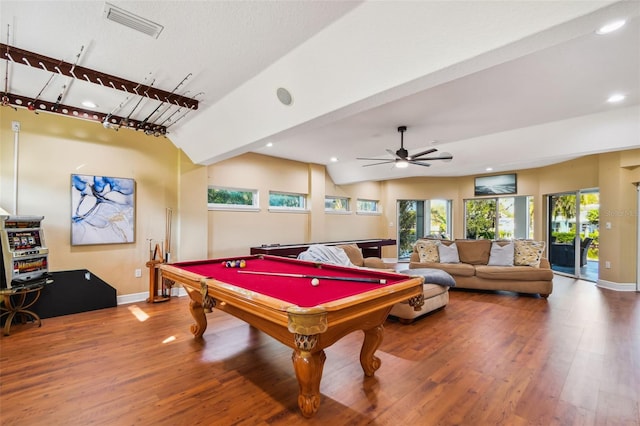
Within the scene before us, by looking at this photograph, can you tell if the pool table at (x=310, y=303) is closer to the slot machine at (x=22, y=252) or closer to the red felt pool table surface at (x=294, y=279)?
the red felt pool table surface at (x=294, y=279)

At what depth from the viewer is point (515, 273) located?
509 centimetres

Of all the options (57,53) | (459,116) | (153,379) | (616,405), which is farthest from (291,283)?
(459,116)

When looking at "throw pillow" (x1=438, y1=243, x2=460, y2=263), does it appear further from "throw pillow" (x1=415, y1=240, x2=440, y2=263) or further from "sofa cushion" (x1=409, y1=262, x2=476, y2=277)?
"sofa cushion" (x1=409, y1=262, x2=476, y2=277)

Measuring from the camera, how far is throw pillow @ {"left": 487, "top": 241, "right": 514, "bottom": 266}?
18.0 feet

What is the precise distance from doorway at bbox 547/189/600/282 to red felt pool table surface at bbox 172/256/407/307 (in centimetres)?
647

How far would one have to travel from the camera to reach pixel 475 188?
351 inches

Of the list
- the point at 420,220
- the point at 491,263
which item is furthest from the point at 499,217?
the point at 491,263

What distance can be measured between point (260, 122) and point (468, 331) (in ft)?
11.8

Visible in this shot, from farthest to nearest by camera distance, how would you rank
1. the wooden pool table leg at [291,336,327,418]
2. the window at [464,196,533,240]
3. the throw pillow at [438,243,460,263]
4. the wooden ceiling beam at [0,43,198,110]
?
the window at [464,196,533,240] → the throw pillow at [438,243,460,263] → the wooden ceiling beam at [0,43,198,110] → the wooden pool table leg at [291,336,327,418]

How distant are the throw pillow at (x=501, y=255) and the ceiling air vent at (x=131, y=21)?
6213 millimetres

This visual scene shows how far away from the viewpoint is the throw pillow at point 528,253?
532 cm

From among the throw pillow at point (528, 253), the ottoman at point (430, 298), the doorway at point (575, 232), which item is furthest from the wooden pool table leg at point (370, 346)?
the doorway at point (575, 232)

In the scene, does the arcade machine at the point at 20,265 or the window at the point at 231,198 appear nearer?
the arcade machine at the point at 20,265

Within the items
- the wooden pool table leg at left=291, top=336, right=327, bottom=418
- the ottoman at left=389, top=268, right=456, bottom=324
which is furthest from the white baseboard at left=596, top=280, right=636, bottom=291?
the wooden pool table leg at left=291, top=336, right=327, bottom=418
